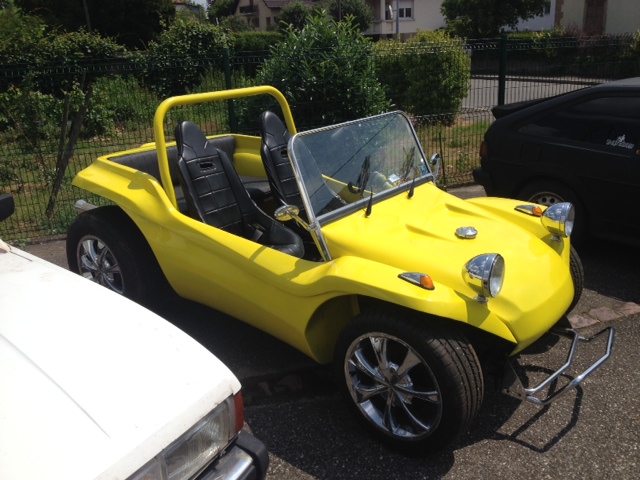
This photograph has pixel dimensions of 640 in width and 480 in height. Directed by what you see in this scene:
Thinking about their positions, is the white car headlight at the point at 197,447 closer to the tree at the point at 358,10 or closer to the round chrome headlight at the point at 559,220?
the round chrome headlight at the point at 559,220

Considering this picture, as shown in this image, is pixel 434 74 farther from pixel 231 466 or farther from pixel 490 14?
pixel 490 14

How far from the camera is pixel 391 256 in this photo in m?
2.99

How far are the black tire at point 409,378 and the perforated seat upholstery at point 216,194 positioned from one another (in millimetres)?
1059

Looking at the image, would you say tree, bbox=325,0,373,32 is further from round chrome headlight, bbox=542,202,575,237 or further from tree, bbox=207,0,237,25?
round chrome headlight, bbox=542,202,575,237

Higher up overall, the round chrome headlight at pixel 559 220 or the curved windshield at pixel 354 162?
the curved windshield at pixel 354 162

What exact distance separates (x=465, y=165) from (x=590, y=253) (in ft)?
9.48

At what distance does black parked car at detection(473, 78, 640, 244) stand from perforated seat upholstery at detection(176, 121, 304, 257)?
8.73 feet

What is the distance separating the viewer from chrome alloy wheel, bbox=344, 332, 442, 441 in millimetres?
2662

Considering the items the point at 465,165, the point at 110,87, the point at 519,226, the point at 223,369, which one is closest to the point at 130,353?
the point at 223,369

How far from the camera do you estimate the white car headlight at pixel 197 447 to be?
5.67ft

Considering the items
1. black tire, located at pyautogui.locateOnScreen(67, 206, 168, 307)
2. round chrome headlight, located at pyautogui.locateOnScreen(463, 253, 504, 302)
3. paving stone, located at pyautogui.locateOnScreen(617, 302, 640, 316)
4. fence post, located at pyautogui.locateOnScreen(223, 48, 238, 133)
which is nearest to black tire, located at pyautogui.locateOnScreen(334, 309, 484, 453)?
round chrome headlight, located at pyautogui.locateOnScreen(463, 253, 504, 302)

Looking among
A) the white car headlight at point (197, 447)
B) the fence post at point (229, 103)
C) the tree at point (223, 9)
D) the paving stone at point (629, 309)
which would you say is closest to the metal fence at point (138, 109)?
the fence post at point (229, 103)

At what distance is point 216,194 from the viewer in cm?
388

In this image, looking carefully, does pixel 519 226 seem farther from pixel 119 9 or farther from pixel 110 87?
pixel 119 9
